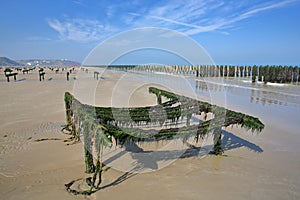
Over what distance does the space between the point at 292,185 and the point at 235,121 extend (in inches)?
65.5

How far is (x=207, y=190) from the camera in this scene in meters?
4.08

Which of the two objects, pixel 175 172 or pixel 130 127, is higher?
pixel 130 127

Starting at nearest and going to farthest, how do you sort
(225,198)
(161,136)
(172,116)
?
(225,198) < (161,136) < (172,116)

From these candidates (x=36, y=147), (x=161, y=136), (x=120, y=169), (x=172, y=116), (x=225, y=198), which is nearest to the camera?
(x=225, y=198)

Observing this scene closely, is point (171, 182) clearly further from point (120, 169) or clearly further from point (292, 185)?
point (292, 185)

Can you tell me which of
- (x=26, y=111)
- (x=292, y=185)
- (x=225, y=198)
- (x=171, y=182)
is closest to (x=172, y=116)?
(x=171, y=182)

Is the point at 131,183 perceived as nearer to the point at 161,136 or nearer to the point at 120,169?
the point at 120,169

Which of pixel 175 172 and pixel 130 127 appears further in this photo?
pixel 130 127

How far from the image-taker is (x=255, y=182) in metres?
4.37

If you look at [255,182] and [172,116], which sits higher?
[172,116]

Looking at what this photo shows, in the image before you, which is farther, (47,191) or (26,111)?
(26,111)

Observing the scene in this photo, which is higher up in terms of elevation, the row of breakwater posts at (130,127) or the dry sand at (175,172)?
the row of breakwater posts at (130,127)

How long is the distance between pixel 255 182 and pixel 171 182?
1771mm

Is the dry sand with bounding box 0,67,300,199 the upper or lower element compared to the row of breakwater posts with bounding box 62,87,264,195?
lower
